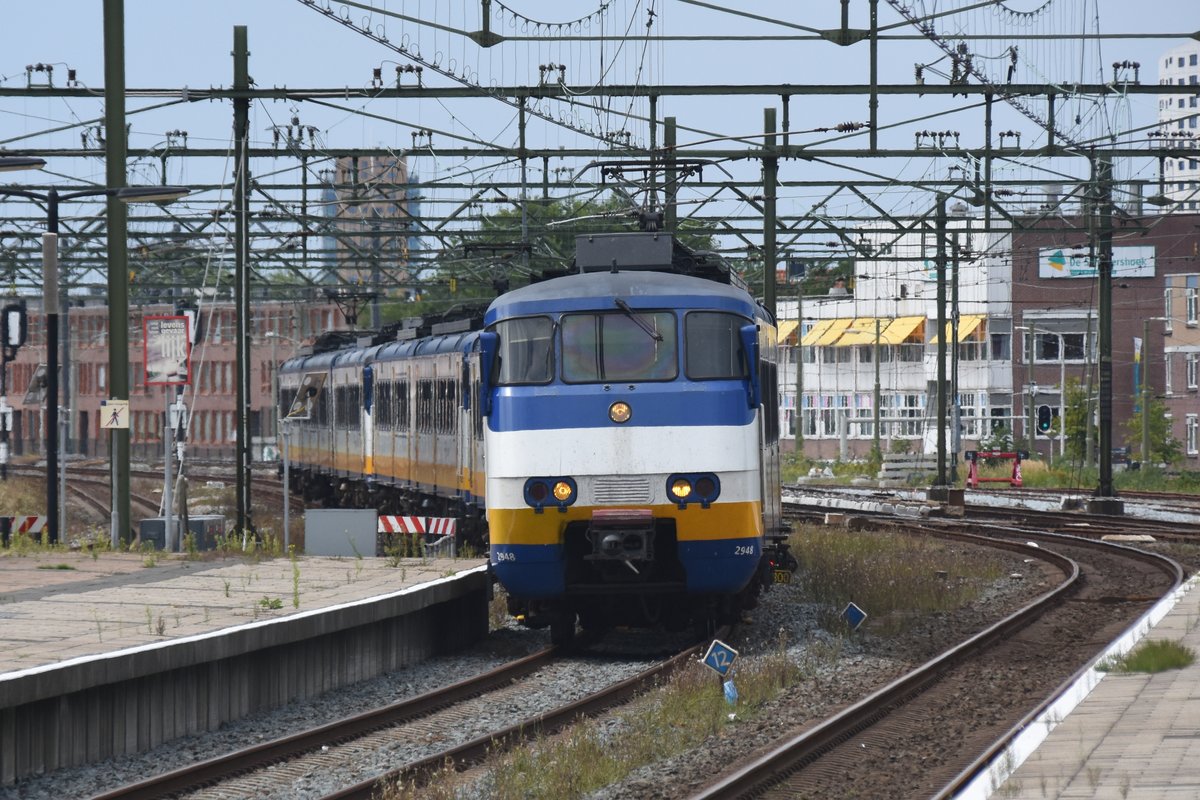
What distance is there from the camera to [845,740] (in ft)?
37.4

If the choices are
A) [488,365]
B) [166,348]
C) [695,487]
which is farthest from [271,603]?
[166,348]

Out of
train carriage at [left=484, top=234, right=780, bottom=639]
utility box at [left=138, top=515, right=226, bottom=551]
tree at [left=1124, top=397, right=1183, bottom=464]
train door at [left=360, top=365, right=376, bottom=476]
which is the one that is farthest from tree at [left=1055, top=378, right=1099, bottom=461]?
train carriage at [left=484, top=234, right=780, bottom=639]

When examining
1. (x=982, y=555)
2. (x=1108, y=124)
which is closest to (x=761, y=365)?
(x=982, y=555)

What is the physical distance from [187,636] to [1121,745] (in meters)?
6.12

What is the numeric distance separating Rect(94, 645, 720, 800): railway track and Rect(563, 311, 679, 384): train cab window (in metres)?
2.46

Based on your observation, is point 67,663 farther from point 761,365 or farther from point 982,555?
point 982,555

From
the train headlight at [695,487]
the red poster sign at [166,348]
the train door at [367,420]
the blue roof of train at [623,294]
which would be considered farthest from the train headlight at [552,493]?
the train door at [367,420]

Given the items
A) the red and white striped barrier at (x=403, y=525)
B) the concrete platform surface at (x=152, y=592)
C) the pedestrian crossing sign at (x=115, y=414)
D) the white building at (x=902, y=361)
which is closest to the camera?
the concrete platform surface at (x=152, y=592)

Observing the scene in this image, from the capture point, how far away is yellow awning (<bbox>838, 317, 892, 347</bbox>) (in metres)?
Answer: 92.2

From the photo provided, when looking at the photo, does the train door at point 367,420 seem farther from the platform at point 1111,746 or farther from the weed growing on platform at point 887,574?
the platform at point 1111,746

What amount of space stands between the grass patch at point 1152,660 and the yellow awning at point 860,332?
258ft

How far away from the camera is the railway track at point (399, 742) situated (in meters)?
10.0

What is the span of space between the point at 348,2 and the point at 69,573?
8.57 meters

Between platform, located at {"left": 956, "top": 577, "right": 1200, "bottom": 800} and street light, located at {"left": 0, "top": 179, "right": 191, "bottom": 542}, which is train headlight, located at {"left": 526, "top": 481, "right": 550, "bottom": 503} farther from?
street light, located at {"left": 0, "top": 179, "right": 191, "bottom": 542}
